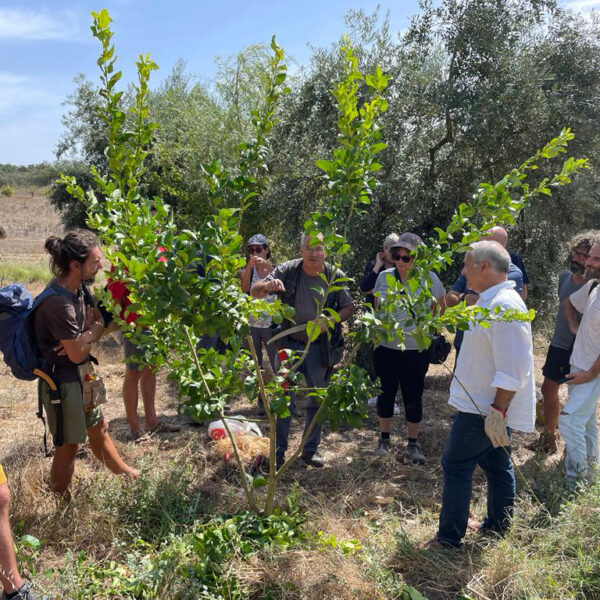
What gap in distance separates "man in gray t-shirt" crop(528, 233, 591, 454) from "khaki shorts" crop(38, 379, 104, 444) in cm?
390

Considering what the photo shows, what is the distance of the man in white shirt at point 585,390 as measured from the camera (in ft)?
13.1

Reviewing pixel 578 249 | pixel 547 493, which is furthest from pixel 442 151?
pixel 547 493

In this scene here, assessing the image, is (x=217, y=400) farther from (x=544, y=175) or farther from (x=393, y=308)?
(x=544, y=175)

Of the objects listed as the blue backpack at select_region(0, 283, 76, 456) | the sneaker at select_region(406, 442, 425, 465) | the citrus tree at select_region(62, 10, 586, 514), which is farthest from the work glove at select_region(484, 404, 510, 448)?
the blue backpack at select_region(0, 283, 76, 456)

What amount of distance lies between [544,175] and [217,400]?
524cm

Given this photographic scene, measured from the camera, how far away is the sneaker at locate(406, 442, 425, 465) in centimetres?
487

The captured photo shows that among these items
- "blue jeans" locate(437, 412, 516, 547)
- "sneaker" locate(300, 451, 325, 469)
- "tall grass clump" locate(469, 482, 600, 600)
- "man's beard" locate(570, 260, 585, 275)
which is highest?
"man's beard" locate(570, 260, 585, 275)

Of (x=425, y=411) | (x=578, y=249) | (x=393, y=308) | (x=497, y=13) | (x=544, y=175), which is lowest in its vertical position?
(x=425, y=411)

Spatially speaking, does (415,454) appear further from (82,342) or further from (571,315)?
(82,342)

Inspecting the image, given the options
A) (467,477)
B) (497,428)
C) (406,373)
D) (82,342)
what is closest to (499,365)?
(497,428)

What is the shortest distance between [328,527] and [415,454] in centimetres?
157

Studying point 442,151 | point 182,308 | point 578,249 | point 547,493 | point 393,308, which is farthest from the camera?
point 442,151

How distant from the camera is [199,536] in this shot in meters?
3.07

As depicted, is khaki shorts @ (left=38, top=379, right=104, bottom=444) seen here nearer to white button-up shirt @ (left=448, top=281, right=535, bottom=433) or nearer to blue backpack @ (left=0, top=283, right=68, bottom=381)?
blue backpack @ (left=0, top=283, right=68, bottom=381)
